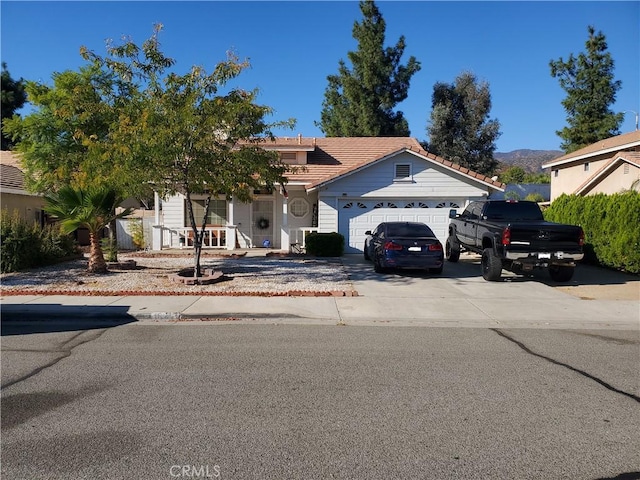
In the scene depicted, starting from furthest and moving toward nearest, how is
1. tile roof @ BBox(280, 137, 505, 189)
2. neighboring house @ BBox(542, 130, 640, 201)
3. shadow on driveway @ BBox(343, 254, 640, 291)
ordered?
1. neighboring house @ BBox(542, 130, 640, 201)
2. tile roof @ BBox(280, 137, 505, 189)
3. shadow on driveway @ BBox(343, 254, 640, 291)

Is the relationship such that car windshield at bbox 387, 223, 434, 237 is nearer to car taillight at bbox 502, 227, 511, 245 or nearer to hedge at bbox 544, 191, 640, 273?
car taillight at bbox 502, 227, 511, 245

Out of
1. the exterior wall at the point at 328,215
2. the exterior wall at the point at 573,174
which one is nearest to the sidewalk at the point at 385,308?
the exterior wall at the point at 328,215

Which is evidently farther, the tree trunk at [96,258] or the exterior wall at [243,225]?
the exterior wall at [243,225]

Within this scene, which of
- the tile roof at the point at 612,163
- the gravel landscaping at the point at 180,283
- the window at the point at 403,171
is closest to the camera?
the gravel landscaping at the point at 180,283

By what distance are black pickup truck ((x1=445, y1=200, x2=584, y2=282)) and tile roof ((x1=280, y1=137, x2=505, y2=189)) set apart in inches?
181

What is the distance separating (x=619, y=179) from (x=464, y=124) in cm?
1583

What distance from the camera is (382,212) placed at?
64.5 ft

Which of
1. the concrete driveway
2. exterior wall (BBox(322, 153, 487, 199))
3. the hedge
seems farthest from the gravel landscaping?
the hedge

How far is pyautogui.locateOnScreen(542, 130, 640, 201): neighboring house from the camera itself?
68.3ft

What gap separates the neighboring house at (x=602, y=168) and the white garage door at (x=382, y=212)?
6845mm

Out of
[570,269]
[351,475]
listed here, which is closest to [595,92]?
[570,269]

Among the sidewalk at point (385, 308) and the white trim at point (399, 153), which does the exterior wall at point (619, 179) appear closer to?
the white trim at point (399, 153)

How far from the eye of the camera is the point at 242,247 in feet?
70.9

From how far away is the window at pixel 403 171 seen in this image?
770 inches
